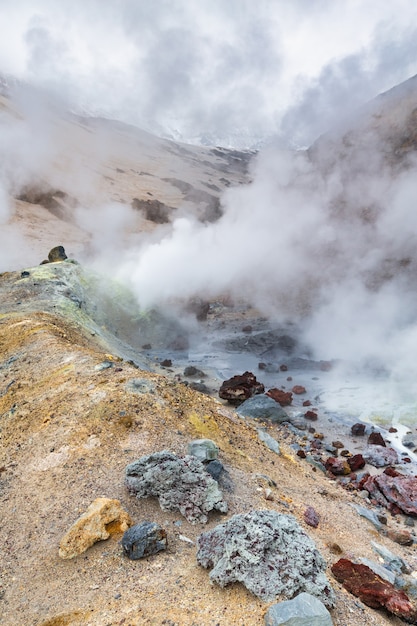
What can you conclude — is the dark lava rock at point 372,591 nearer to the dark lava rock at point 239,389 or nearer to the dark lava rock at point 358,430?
the dark lava rock at point 358,430

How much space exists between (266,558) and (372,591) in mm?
777

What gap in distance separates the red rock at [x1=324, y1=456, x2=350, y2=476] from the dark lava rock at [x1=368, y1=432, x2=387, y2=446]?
1.14 meters

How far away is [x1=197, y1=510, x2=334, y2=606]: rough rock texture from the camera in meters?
2.19

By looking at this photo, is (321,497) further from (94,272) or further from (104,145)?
(104,145)

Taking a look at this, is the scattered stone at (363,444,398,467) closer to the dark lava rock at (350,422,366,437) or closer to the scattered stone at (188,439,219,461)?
the dark lava rock at (350,422,366,437)

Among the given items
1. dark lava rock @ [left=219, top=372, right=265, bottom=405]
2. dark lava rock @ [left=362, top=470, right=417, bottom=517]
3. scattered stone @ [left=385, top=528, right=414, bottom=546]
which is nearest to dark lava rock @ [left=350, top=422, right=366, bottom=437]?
dark lava rock @ [left=362, top=470, right=417, bottom=517]

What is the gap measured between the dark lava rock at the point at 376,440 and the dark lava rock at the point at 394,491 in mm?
1299

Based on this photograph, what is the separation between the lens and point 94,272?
14477 millimetres

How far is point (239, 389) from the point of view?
28.6 feet

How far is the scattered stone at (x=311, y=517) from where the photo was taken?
11.6ft

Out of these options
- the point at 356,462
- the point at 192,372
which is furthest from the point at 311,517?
the point at 192,372

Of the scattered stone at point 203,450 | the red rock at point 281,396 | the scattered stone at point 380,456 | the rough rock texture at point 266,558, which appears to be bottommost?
the scattered stone at point 380,456

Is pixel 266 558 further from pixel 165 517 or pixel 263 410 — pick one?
pixel 263 410

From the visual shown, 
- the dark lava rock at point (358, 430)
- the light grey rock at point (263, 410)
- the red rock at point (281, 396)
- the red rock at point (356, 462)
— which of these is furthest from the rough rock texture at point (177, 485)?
the red rock at point (281, 396)
